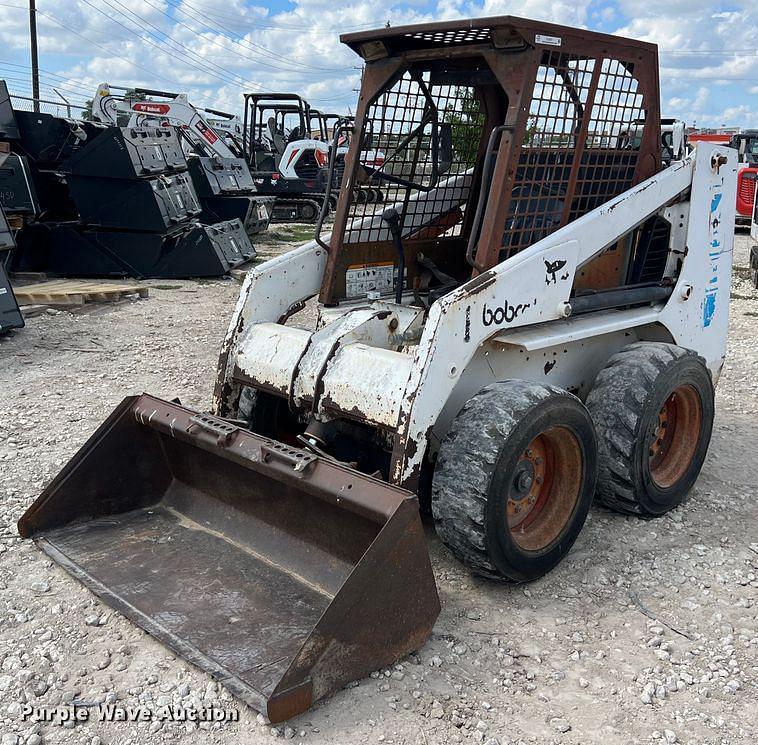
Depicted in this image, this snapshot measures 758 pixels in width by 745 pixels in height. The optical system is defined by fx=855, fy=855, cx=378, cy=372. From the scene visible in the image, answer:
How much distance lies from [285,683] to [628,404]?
7.09 ft

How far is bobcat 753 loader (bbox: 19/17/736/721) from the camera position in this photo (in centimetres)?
312

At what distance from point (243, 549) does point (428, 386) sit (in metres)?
1.11

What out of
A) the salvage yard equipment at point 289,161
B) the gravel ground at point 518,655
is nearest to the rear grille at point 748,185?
the salvage yard equipment at point 289,161

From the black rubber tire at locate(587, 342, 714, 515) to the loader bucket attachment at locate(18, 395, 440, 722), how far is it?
1.40 m

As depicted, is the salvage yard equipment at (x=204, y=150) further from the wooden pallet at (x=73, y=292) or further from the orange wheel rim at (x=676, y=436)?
the orange wheel rim at (x=676, y=436)

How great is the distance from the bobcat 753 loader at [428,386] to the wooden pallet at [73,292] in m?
5.64

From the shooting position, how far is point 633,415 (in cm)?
398

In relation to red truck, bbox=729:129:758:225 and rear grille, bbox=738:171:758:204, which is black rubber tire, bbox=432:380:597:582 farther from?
rear grille, bbox=738:171:758:204

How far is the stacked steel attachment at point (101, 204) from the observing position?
10461mm

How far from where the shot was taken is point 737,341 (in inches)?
326

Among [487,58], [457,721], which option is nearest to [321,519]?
[457,721]

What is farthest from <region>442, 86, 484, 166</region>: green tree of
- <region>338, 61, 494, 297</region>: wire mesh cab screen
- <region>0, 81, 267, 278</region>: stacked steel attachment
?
<region>0, 81, 267, 278</region>: stacked steel attachment

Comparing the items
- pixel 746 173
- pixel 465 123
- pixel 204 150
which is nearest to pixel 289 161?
pixel 204 150

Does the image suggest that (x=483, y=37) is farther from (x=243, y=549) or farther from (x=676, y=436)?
(x=243, y=549)
